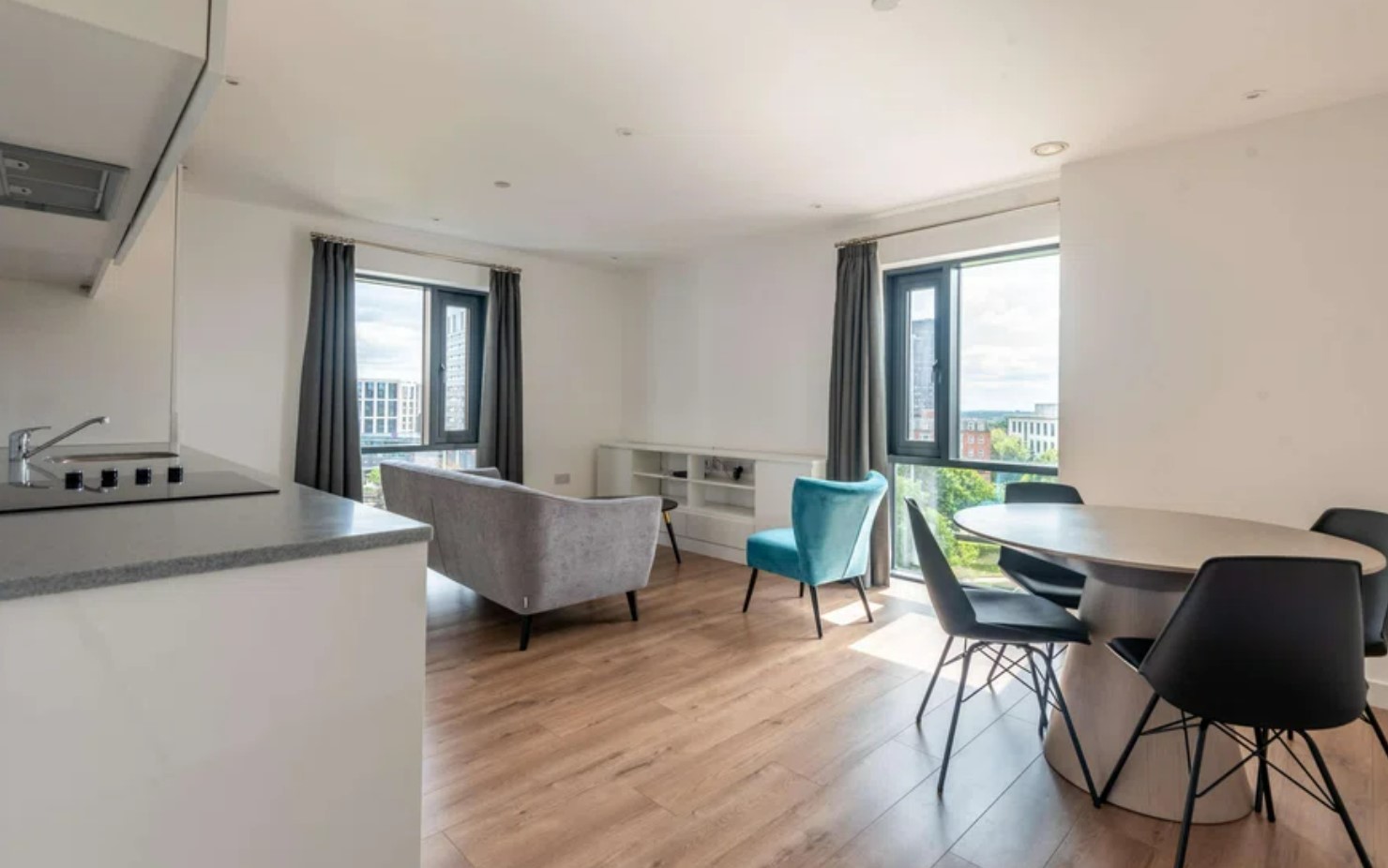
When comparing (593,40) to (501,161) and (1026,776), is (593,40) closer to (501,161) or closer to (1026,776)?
(501,161)

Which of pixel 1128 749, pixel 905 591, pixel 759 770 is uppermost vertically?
pixel 1128 749

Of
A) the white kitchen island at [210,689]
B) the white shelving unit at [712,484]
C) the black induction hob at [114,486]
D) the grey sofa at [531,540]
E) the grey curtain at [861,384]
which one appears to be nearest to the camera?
the white kitchen island at [210,689]

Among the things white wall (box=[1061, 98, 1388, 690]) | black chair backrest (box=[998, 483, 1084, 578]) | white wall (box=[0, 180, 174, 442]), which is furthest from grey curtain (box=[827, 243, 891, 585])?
white wall (box=[0, 180, 174, 442])

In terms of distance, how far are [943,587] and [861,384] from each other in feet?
7.83

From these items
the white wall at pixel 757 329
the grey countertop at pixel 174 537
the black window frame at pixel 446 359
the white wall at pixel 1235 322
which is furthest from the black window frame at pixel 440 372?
the white wall at pixel 1235 322

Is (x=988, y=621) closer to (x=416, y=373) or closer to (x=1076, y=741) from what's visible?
(x=1076, y=741)

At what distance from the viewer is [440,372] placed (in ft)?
17.2

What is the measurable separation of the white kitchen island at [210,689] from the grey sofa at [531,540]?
1.72 metres

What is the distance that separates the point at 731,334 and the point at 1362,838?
172 inches

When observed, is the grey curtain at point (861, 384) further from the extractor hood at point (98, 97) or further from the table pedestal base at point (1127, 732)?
the extractor hood at point (98, 97)

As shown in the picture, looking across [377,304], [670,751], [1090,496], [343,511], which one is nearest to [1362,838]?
[1090,496]

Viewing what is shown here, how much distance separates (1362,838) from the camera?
181 centimetres

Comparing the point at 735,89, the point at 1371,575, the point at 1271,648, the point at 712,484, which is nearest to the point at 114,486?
the point at 735,89

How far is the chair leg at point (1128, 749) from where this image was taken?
1823mm
